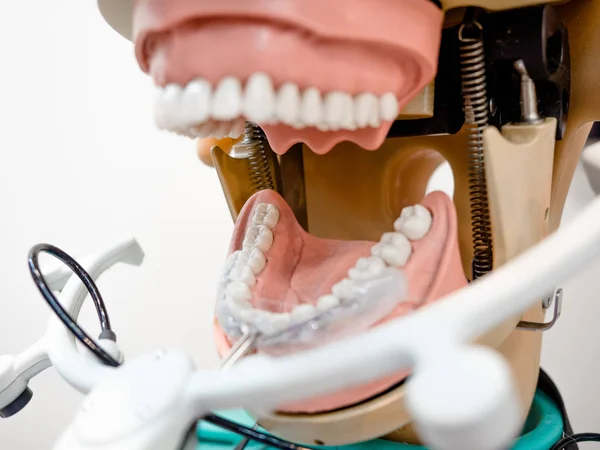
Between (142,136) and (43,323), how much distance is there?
38 centimetres

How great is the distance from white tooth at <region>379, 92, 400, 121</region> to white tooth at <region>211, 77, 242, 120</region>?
0.38 feet

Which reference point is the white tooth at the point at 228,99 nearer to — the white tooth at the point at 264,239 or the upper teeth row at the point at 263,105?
the upper teeth row at the point at 263,105

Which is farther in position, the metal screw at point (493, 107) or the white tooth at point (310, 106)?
the metal screw at point (493, 107)

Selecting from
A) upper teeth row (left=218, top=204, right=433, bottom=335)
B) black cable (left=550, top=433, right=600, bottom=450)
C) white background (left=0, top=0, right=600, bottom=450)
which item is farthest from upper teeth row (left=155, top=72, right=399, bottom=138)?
white background (left=0, top=0, right=600, bottom=450)

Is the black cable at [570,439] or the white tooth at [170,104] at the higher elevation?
the white tooth at [170,104]

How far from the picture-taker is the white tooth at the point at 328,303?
1.50 feet

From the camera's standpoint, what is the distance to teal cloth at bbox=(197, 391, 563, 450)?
59 centimetres

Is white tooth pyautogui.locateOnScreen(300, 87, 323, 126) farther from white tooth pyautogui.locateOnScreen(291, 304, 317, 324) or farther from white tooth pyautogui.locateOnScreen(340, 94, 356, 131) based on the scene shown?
white tooth pyautogui.locateOnScreen(291, 304, 317, 324)

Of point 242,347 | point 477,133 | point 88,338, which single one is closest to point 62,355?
point 88,338

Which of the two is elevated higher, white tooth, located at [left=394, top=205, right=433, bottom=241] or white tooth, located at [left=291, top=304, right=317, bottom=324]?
white tooth, located at [left=394, top=205, right=433, bottom=241]

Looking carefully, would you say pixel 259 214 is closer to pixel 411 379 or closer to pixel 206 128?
pixel 206 128

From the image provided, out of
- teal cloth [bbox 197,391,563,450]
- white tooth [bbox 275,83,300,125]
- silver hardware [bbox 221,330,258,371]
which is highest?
white tooth [bbox 275,83,300,125]

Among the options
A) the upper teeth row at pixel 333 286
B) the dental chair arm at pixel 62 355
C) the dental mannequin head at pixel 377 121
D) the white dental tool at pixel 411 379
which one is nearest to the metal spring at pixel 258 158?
the dental mannequin head at pixel 377 121

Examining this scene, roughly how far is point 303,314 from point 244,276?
10 centimetres
